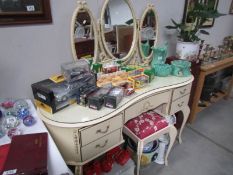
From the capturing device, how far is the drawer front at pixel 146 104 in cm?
117

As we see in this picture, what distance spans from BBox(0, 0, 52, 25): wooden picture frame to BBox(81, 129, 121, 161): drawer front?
0.77m

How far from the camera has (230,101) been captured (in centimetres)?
276

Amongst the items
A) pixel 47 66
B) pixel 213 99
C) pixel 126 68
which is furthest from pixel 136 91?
pixel 213 99

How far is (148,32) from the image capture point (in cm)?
163

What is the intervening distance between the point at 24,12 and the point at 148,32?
3.35 feet

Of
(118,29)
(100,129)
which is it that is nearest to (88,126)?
(100,129)

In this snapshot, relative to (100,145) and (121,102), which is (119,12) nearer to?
(121,102)

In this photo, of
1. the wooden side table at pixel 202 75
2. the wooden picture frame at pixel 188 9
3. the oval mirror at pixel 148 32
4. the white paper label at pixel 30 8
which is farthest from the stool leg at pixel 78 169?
the wooden picture frame at pixel 188 9

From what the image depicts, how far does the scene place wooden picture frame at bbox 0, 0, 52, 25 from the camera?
3.10ft

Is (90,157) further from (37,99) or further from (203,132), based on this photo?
(203,132)

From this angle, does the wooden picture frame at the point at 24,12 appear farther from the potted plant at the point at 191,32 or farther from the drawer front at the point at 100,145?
the potted plant at the point at 191,32

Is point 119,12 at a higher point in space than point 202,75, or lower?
higher

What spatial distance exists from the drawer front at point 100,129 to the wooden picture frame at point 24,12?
69 cm

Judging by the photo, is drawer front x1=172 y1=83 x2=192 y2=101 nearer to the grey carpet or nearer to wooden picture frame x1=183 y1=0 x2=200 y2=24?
the grey carpet
